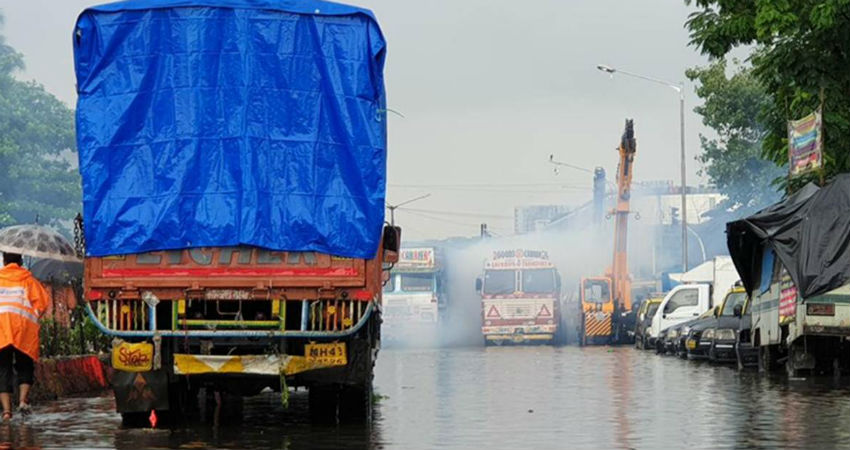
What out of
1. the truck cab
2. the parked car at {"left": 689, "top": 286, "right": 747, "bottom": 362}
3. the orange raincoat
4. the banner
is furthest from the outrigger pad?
the truck cab

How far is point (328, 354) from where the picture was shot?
→ 15852mm

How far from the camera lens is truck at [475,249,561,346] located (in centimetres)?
5816

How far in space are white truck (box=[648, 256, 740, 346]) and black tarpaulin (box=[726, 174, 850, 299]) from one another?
1583 centimetres

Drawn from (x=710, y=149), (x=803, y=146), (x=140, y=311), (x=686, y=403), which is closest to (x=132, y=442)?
(x=140, y=311)

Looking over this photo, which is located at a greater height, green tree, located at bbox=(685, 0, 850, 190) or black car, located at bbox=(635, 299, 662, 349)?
green tree, located at bbox=(685, 0, 850, 190)

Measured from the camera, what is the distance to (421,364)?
3788 centimetres

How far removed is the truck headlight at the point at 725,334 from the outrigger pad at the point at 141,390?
787 inches

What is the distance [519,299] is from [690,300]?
13.8 metres

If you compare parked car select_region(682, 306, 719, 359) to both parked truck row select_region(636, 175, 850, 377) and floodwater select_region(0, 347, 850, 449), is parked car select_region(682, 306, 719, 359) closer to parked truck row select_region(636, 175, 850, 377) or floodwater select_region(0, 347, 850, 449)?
parked truck row select_region(636, 175, 850, 377)

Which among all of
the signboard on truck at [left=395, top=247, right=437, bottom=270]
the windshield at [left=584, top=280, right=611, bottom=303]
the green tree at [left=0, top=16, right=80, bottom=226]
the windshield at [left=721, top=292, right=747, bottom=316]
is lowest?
the windshield at [left=721, top=292, right=747, bottom=316]

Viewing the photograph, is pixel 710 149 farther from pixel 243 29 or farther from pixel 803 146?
pixel 243 29

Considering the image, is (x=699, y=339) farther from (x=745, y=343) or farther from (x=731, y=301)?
(x=745, y=343)

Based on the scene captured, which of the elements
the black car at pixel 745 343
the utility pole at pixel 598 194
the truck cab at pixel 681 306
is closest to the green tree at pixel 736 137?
the utility pole at pixel 598 194

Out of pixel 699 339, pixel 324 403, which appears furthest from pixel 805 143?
pixel 324 403
